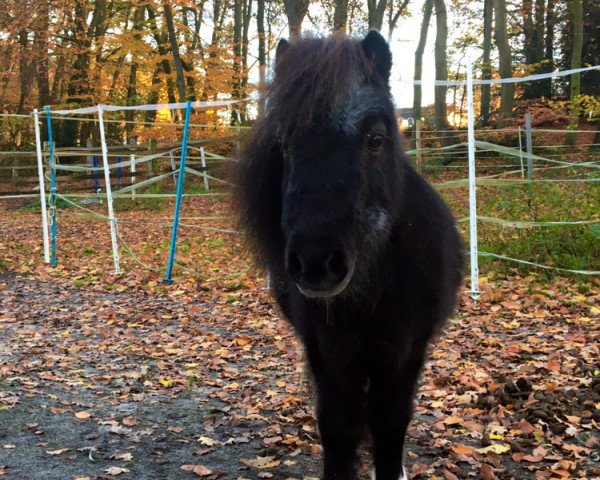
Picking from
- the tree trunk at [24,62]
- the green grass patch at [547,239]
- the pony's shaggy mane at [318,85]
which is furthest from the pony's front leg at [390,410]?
the tree trunk at [24,62]

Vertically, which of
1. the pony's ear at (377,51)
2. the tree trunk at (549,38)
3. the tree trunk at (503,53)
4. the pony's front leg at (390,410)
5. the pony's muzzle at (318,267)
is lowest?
the pony's front leg at (390,410)

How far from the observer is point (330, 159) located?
6.50 ft

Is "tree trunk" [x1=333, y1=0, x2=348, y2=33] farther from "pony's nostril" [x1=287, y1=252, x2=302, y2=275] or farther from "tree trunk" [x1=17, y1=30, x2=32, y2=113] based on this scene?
"pony's nostril" [x1=287, y1=252, x2=302, y2=275]

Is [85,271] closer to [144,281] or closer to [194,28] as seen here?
[144,281]

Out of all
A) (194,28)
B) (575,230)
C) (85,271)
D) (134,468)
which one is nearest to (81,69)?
(194,28)

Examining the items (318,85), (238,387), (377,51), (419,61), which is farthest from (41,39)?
(318,85)

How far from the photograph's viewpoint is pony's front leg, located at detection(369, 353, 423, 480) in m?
2.53

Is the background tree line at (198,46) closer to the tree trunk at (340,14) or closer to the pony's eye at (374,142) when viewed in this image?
the tree trunk at (340,14)

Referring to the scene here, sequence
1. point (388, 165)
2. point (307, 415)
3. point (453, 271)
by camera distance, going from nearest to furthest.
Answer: point (388, 165) < point (453, 271) < point (307, 415)

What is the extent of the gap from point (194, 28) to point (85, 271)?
15.6m

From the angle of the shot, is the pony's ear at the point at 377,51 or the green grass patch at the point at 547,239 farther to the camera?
the green grass patch at the point at 547,239

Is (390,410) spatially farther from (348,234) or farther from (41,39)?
(41,39)

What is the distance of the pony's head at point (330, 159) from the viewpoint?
6.05ft

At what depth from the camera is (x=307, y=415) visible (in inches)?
155
